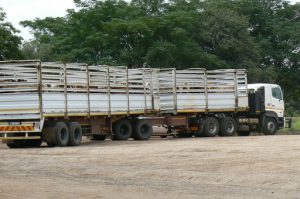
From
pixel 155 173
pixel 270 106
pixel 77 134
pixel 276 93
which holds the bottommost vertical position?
pixel 155 173

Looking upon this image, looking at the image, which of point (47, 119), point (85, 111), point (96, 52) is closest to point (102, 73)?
point (85, 111)

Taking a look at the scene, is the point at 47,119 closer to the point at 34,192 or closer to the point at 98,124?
the point at 98,124

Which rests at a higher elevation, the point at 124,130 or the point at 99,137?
the point at 124,130

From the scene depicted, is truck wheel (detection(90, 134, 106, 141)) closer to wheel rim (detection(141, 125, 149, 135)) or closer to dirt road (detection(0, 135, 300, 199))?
wheel rim (detection(141, 125, 149, 135))

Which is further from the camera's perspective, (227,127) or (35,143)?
(227,127)

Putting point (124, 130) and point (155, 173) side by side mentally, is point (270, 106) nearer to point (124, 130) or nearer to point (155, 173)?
point (124, 130)

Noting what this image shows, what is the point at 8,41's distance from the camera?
4216cm

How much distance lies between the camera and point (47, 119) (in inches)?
948

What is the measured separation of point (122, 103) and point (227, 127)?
7000 mm

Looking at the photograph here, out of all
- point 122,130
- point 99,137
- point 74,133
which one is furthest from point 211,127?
point 74,133

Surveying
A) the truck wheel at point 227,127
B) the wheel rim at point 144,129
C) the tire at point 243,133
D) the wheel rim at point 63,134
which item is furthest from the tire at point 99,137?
the tire at point 243,133

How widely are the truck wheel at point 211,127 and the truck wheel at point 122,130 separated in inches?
172

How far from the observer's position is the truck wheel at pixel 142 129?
96.7 feet

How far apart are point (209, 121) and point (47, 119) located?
409 inches
